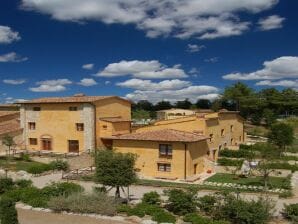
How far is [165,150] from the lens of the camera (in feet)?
127

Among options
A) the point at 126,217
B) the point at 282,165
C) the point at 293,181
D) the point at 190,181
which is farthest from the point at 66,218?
the point at 282,165

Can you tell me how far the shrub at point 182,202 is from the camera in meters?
23.5

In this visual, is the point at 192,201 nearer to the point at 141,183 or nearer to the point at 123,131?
the point at 141,183

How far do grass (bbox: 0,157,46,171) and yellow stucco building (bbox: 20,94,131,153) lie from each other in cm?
625

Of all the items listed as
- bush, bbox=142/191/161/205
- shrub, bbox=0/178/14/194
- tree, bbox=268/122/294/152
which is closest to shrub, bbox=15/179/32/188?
shrub, bbox=0/178/14/194

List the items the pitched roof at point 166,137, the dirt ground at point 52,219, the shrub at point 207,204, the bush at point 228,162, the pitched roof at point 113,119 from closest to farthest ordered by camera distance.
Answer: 1. the dirt ground at point 52,219
2. the shrub at point 207,204
3. the pitched roof at point 166,137
4. the bush at point 228,162
5. the pitched roof at point 113,119

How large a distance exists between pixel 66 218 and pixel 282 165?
24.6m

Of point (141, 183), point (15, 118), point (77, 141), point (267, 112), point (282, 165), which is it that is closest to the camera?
point (141, 183)

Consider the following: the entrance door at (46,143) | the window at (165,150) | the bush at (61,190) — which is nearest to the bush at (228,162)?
the window at (165,150)

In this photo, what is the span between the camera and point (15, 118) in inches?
2271

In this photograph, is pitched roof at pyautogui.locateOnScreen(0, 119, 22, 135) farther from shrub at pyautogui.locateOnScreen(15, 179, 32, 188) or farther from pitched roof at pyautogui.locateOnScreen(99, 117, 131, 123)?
shrub at pyautogui.locateOnScreen(15, 179, 32, 188)

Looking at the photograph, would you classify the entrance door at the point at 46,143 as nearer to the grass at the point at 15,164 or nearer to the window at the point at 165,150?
the grass at the point at 15,164

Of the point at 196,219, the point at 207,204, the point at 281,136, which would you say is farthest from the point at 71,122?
the point at 196,219

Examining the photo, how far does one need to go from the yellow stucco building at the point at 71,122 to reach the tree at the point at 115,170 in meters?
20.2
